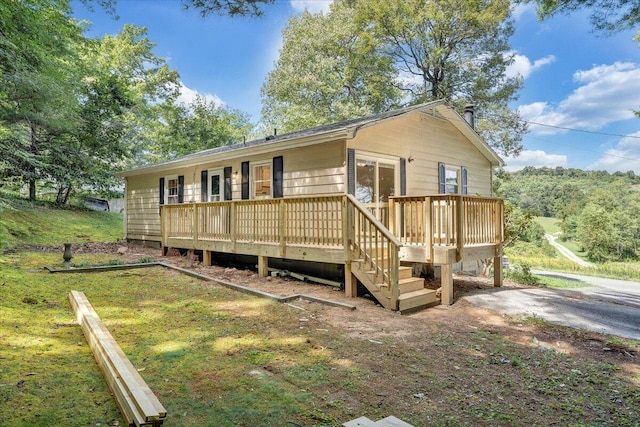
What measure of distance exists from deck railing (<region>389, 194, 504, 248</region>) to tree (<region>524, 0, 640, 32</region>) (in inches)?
128

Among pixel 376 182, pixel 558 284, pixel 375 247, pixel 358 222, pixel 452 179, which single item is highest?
pixel 452 179

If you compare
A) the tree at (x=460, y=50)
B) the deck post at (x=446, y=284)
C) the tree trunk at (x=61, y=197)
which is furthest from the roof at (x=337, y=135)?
the tree at (x=460, y=50)

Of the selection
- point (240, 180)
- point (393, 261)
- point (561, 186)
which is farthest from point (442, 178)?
point (561, 186)

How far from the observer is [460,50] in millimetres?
21766

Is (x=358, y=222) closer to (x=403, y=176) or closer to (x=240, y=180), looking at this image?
(x=403, y=176)

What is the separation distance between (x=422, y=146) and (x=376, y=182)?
87.4 inches

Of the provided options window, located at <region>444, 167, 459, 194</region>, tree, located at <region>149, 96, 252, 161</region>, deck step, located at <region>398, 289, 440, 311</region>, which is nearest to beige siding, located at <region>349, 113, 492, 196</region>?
window, located at <region>444, 167, 459, 194</region>

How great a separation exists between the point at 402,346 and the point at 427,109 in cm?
701

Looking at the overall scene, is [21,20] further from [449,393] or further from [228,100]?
[228,100]

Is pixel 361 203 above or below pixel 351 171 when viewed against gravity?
below

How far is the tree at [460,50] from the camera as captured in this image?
67.7 feet

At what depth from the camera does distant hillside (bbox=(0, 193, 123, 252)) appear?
12.4 metres

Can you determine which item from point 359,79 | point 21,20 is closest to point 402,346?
point 21,20

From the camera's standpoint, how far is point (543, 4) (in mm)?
5637
